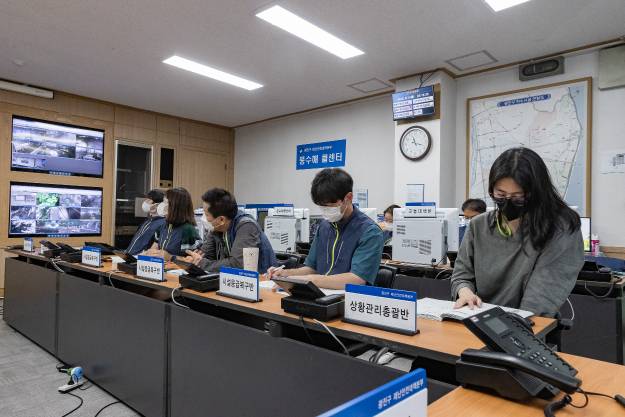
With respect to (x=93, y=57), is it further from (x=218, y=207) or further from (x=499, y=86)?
(x=499, y=86)

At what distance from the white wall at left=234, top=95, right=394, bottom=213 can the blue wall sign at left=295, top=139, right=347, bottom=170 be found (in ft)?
0.27

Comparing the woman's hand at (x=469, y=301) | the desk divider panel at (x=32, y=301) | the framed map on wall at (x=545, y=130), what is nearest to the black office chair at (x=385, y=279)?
the woman's hand at (x=469, y=301)

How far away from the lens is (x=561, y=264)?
4.41ft

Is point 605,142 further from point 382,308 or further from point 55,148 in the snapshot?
point 55,148

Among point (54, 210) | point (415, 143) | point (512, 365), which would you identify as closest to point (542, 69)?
point (415, 143)

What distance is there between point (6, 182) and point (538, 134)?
658 cm

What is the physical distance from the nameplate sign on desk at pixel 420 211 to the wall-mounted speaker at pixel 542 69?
233 centimetres

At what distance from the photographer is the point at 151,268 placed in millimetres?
2066

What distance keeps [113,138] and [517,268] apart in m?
6.22

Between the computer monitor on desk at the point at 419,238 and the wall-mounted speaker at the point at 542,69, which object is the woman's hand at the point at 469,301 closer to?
the computer monitor on desk at the point at 419,238

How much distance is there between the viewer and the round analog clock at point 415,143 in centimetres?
475

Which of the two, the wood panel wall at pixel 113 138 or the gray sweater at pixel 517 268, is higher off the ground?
the wood panel wall at pixel 113 138

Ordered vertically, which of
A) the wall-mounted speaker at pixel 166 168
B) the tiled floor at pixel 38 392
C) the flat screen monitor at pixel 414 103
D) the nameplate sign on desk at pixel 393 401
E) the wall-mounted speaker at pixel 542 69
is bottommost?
the tiled floor at pixel 38 392

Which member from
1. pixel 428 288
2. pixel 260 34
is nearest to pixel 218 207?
pixel 428 288
